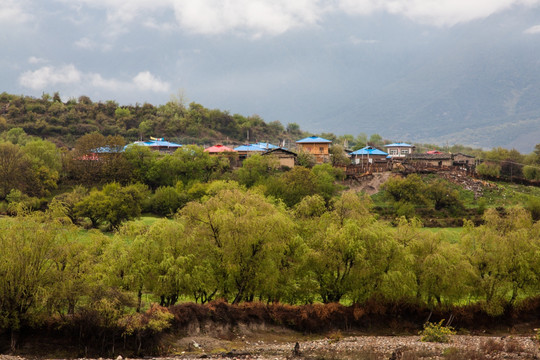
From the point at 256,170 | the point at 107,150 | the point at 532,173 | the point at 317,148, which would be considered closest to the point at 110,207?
the point at 256,170

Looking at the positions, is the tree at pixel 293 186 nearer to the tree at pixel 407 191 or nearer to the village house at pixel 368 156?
the tree at pixel 407 191

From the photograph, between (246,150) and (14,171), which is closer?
(14,171)

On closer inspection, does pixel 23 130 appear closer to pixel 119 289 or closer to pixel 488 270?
pixel 119 289

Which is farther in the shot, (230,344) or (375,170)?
(375,170)

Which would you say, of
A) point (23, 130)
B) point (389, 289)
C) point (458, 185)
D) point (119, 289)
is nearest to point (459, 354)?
point (389, 289)

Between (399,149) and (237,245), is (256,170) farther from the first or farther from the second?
(237,245)

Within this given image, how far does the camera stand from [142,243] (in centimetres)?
3941

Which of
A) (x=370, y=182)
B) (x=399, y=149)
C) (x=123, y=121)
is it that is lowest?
(x=370, y=182)

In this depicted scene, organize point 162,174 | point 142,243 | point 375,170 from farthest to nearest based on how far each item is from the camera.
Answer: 1. point 375,170
2. point 162,174
3. point 142,243

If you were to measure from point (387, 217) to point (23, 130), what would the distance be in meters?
90.1

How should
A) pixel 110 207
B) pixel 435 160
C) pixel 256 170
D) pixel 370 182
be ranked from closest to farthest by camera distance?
pixel 110 207
pixel 256 170
pixel 370 182
pixel 435 160

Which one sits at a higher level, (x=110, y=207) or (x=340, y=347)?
(x=110, y=207)

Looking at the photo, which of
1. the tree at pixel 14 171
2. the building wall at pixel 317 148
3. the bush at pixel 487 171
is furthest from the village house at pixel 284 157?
the tree at pixel 14 171

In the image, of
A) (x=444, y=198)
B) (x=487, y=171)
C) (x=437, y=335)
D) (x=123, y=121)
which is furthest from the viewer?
(x=123, y=121)
